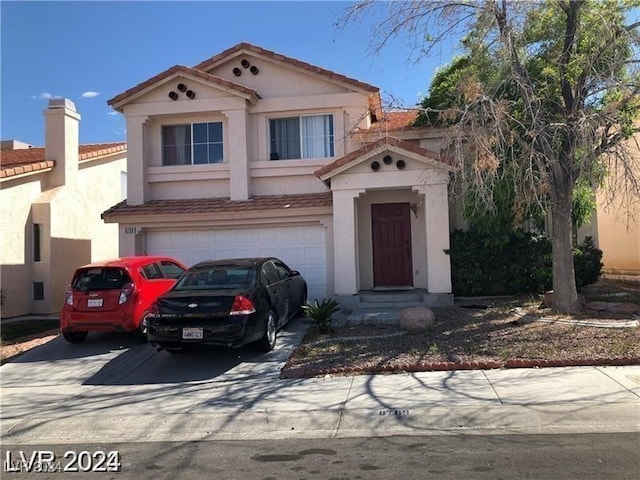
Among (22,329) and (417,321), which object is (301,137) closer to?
(417,321)

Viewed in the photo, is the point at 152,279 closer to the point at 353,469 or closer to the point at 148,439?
the point at 148,439

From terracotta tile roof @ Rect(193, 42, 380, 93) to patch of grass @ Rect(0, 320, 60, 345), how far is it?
819cm

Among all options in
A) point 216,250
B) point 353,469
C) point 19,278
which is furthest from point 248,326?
point 19,278

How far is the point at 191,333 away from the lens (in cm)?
827

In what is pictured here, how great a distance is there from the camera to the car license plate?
825cm

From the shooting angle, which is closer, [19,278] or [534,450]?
[534,450]

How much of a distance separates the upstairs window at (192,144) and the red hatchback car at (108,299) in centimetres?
564

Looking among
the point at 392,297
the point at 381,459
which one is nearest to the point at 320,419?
the point at 381,459

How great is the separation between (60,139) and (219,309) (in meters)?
10.6

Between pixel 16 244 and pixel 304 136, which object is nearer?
pixel 16 244

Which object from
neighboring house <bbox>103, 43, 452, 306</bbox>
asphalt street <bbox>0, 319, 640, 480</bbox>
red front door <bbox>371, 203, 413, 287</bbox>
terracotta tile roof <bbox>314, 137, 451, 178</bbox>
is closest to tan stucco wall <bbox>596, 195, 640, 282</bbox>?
red front door <bbox>371, 203, 413, 287</bbox>

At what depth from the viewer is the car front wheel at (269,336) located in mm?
8992

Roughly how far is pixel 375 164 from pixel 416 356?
562cm

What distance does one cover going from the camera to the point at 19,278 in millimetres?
14688
